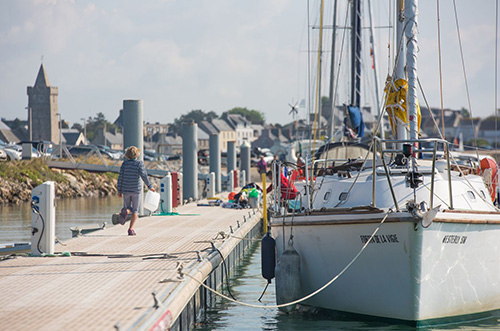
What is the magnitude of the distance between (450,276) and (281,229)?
9.90 ft

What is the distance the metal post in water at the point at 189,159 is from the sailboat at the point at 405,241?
14797 mm

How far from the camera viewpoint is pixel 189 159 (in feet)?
88.2

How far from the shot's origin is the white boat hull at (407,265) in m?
9.83

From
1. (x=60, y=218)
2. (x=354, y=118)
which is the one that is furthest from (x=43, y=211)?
(x=60, y=218)

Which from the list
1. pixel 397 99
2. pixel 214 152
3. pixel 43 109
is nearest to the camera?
pixel 397 99

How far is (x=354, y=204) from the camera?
11430mm

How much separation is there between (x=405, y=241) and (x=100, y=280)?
393 cm

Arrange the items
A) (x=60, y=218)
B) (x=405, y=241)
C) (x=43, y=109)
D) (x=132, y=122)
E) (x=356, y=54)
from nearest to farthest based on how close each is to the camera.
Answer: (x=405, y=241) < (x=132, y=122) < (x=356, y=54) < (x=60, y=218) < (x=43, y=109)

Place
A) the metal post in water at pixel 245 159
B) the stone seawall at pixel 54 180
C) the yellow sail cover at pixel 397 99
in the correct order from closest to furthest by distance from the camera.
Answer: the yellow sail cover at pixel 397 99, the stone seawall at pixel 54 180, the metal post in water at pixel 245 159

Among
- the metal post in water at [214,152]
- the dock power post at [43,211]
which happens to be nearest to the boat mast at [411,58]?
the dock power post at [43,211]

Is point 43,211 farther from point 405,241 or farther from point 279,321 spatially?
point 405,241

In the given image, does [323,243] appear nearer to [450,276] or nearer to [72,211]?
[450,276]

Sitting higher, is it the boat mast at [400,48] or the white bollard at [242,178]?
the boat mast at [400,48]

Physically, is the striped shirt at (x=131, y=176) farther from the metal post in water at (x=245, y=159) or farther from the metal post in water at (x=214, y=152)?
the metal post in water at (x=245, y=159)
